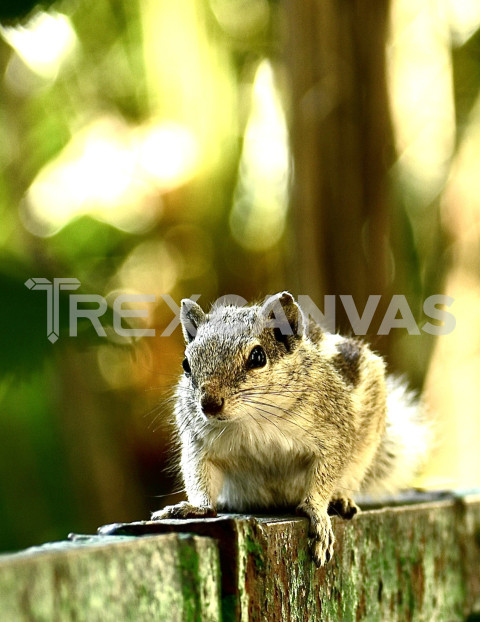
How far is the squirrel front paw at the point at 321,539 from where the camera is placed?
1.41 metres

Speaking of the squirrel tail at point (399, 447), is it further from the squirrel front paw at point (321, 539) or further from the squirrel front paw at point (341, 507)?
the squirrel front paw at point (321, 539)

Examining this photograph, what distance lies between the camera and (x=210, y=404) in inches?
61.2

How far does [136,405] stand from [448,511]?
290 cm

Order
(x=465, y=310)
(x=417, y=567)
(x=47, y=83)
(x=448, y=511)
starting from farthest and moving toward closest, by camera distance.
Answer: (x=47, y=83), (x=465, y=310), (x=448, y=511), (x=417, y=567)

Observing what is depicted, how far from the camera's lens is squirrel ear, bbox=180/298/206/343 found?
74.1 inches

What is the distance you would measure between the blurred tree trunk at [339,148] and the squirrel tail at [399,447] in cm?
66

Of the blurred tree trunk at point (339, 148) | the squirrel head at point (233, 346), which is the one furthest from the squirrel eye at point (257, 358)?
the blurred tree trunk at point (339, 148)

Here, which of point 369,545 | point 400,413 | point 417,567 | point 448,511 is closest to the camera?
point 369,545

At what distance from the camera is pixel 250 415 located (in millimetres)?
1663

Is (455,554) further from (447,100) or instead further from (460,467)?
(447,100)

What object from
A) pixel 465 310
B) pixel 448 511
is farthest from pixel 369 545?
pixel 465 310

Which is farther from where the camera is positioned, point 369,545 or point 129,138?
point 129,138

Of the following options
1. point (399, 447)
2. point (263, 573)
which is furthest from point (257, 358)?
point (399, 447)

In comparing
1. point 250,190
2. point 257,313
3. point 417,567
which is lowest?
point 417,567
